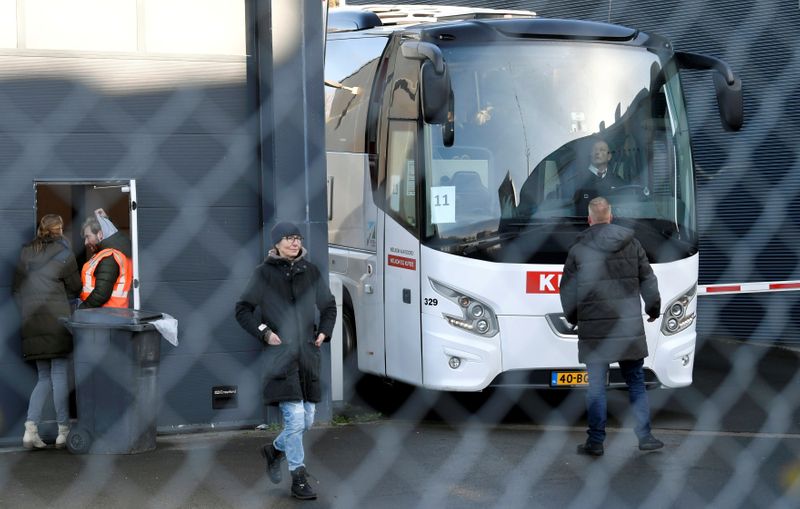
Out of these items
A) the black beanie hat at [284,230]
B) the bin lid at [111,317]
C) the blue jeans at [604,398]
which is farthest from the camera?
the bin lid at [111,317]

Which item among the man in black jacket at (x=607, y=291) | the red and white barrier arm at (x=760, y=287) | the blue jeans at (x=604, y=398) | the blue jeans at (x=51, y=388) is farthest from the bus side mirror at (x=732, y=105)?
the blue jeans at (x=51, y=388)

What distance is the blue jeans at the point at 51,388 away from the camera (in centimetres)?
736

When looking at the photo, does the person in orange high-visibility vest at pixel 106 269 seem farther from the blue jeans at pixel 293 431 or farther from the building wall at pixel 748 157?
the building wall at pixel 748 157

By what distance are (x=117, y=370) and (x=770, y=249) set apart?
6.90 metres

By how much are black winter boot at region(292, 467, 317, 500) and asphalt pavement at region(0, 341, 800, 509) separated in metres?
0.05

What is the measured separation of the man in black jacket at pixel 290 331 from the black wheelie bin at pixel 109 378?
1363 millimetres

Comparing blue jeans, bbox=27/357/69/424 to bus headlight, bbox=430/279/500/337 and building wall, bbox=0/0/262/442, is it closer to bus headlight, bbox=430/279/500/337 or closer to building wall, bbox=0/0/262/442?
building wall, bbox=0/0/262/442

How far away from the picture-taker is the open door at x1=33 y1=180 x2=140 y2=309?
759 centimetres

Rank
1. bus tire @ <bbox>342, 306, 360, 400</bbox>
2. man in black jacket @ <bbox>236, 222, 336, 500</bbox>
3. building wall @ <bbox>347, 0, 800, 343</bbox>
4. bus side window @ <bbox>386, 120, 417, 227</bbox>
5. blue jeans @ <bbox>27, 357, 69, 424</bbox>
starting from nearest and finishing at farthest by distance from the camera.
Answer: man in black jacket @ <bbox>236, 222, 336, 500</bbox> < blue jeans @ <bbox>27, 357, 69, 424</bbox> < bus side window @ <bbox>386, 120, 417, 227</bbox> < bus tire @ <bbox>342, 306, 360, 400</bbox> < building wall @ <bbox>347, 0, 800, 343</bbox>

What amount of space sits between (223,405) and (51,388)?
1.14 meters

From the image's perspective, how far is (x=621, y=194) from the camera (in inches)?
305

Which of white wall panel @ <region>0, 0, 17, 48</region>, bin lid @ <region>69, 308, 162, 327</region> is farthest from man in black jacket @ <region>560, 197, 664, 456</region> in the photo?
white wall panel @ <region>0, 0, 17, 48</region>

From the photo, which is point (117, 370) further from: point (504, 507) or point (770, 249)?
point (770, 249)

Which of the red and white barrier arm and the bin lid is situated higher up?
the bin lid
